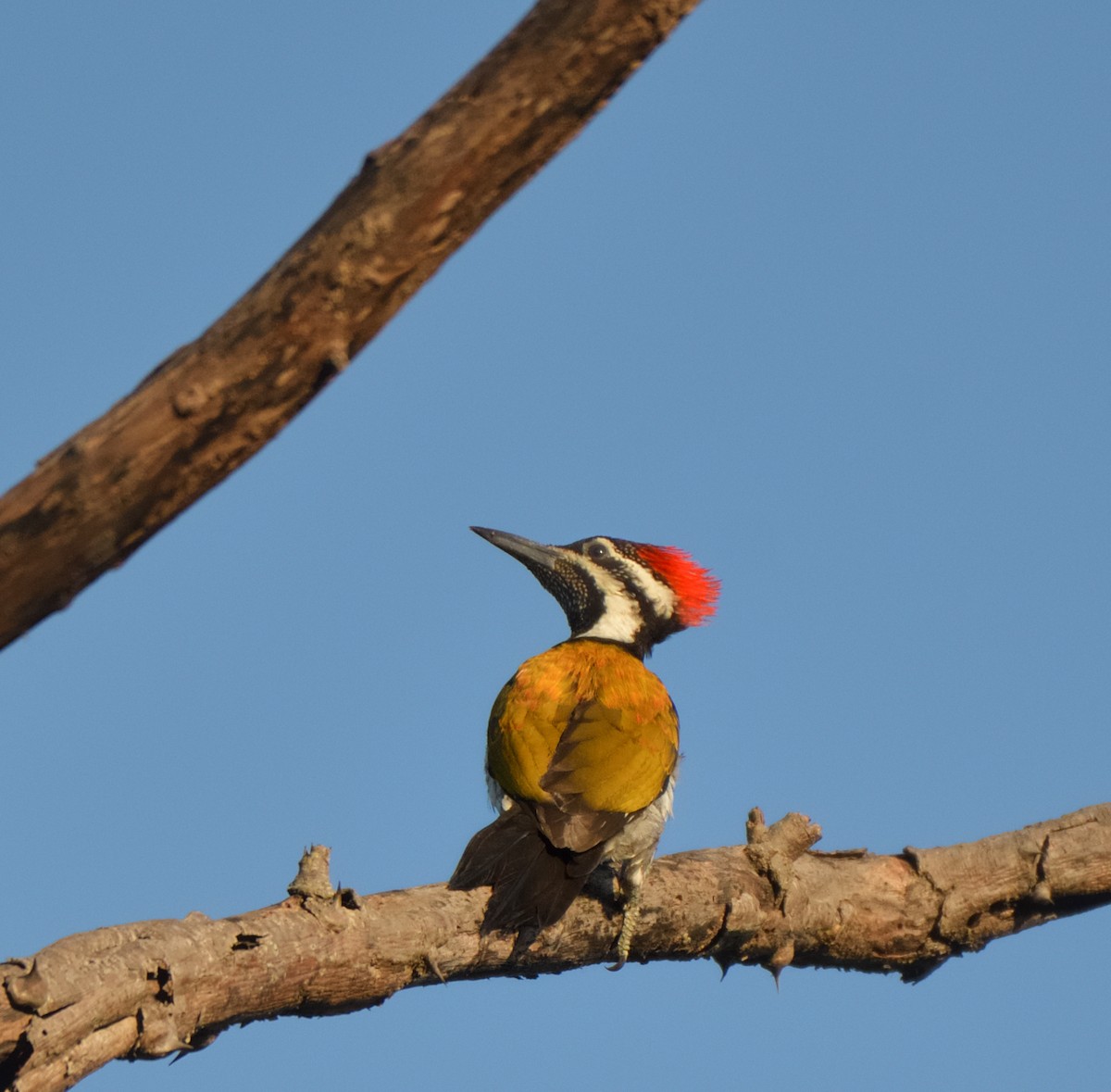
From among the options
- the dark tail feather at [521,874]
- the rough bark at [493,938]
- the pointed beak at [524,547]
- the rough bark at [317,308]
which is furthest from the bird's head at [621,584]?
the rough bark at [317,308]

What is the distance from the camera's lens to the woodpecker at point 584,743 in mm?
5254

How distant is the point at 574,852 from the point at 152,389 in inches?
112

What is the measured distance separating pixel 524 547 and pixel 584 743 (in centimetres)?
227

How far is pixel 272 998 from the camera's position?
14.6ft

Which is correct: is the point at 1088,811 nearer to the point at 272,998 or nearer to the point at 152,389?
the point at 272,998


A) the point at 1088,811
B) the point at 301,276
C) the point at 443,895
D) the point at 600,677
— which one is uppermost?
the point at 1088,811

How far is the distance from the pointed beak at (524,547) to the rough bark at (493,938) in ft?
8.01

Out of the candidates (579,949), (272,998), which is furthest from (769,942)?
(272,998)

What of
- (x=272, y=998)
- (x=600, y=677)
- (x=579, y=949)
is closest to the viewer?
(x=272, y=998)

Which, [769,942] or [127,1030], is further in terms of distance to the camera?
[769,942]

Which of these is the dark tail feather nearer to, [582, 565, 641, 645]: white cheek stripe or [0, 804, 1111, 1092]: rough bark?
[0, 804, 1111, 1092]: rough bark

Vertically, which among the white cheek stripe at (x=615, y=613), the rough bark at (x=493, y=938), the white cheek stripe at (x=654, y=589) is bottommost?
the rough bark at (x=493, y=938)

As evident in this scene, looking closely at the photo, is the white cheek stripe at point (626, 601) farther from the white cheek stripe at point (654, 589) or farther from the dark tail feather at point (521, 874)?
the dark tail feather at point (521, 874)

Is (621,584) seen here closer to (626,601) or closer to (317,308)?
(626,601)
